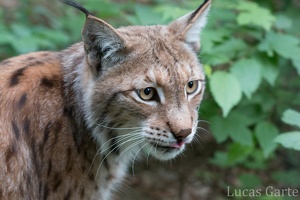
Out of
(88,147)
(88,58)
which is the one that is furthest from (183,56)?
(88,147)

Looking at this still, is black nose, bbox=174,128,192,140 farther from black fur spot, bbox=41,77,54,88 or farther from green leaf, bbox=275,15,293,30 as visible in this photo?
green leaf, bbox=275,15,293,30

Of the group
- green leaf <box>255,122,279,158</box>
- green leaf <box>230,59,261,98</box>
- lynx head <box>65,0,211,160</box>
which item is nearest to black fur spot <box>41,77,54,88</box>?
lynx head <box>65,0,211,160</box>

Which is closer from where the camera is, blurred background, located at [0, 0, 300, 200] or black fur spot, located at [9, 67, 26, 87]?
black fur spot, located at [9, 67, 26, 87]

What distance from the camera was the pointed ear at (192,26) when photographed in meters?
4.91

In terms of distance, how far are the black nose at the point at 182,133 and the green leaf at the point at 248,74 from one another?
121 cm

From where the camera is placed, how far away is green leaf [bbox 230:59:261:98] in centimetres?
546

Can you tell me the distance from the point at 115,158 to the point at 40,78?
36.5 inches

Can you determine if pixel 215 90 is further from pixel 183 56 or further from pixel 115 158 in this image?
pixel 115 158

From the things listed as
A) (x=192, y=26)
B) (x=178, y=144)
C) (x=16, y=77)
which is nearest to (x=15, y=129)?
(x=16, y=77)

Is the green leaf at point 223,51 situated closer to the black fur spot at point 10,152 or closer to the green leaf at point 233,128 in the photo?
the green leaf at point 233,128

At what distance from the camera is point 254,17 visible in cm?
570

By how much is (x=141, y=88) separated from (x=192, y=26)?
2.69 ft

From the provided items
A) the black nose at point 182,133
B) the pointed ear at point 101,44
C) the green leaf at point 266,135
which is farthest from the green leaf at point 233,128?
the pointed ear at point 101,44

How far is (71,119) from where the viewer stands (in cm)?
484
